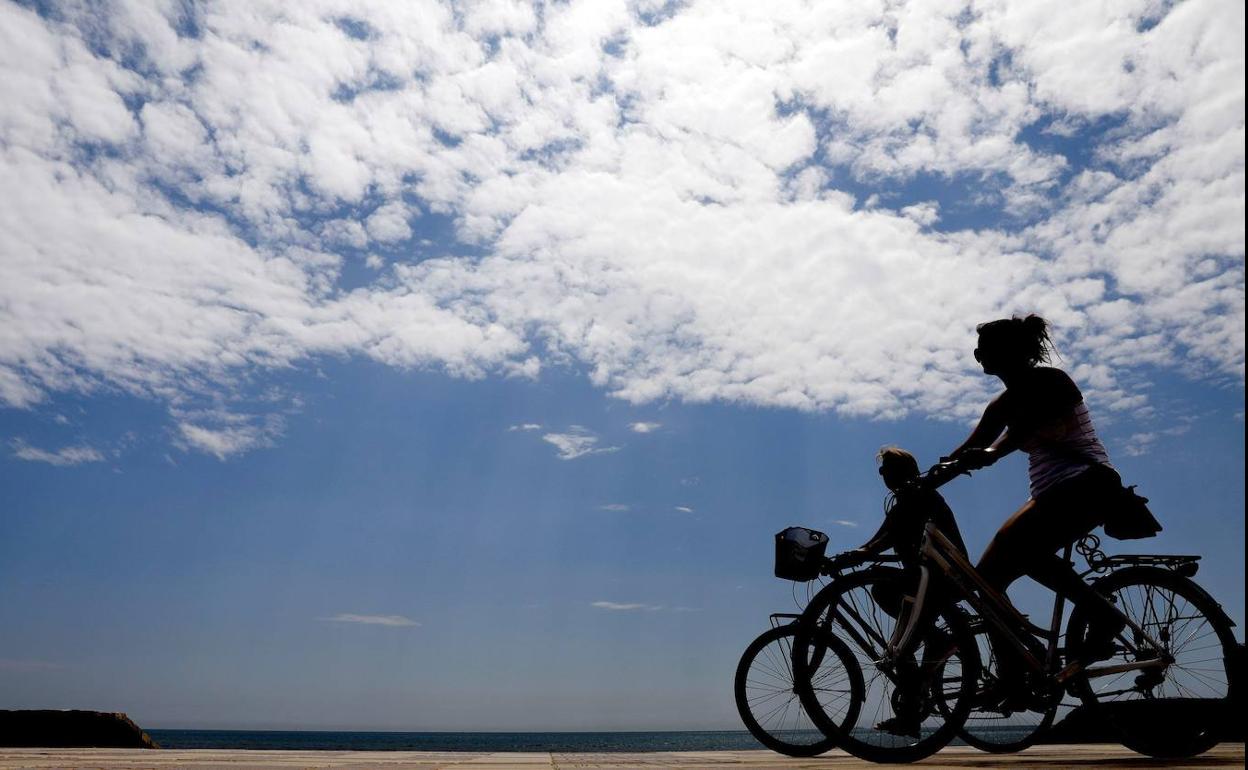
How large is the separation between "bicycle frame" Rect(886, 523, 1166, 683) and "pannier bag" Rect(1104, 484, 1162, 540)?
296 millimetres

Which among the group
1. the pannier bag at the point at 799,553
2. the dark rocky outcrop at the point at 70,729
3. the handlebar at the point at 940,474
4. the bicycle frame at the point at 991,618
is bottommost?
the dark rocky outcrop at the point at 70,729

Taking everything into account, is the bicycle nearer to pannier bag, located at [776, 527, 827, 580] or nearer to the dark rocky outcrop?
pannier bag, located at [776, 527, 827, 580]

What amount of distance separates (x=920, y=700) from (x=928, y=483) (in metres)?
1.16

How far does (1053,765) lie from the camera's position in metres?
3.85

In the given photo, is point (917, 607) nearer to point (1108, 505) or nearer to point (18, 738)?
point (1108, 505)

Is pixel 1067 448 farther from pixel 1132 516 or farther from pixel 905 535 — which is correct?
pixel 905 535

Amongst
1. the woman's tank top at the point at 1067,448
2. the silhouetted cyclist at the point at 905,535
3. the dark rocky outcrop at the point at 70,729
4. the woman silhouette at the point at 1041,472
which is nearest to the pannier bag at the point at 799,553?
the silhouetted cyclist at the point at 905,535

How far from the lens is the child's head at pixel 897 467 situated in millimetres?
5309

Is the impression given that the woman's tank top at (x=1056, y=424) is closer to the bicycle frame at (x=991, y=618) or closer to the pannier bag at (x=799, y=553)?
the bicycle frame at (x=991, y=618)

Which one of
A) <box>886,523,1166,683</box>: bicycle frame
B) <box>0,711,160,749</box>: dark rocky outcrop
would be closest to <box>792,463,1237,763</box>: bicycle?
<box>886,523,1166,683</box>: bicycle frame

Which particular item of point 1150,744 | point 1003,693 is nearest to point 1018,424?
point 1003,693

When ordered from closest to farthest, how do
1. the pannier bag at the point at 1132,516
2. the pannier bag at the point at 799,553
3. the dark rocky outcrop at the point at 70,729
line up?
the pannier bag at the point at 1132,516, the pannier bag at the point at 799,553, the dark rocky outcrop at the point at 70,729

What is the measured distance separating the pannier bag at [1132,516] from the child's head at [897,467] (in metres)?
1.14

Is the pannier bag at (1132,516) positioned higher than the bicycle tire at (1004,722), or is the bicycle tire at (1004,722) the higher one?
the pannier bag at (1132,516)
